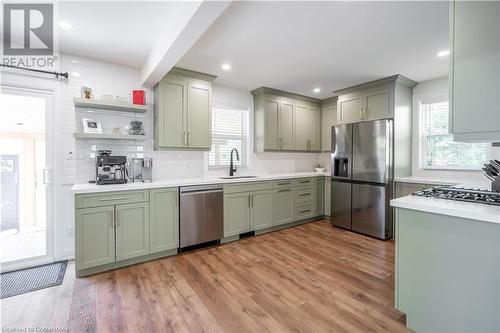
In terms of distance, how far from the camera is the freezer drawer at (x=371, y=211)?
11.8 ft

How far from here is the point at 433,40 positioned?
2.49 m

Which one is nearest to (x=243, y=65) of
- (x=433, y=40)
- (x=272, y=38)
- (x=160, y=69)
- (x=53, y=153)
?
(x=272, y=38)

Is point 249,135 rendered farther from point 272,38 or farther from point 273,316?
point 273,316

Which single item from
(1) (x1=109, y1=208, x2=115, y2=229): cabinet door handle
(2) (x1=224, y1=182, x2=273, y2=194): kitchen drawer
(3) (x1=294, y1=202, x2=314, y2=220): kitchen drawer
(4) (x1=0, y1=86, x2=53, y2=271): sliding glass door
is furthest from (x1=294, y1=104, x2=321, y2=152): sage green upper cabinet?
(4) (x1=0, y1=86, x2=53, y2=271): sliding glass door

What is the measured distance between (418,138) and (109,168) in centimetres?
462

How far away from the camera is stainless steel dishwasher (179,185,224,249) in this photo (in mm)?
3082

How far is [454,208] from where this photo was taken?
1472mm

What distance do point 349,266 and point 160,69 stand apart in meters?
3.13

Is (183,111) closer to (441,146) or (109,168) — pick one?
(109,168)


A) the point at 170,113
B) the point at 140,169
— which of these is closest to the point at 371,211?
the point at 170,113

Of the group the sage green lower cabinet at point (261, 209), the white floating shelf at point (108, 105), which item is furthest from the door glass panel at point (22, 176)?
the sage green lower cabinet at point (261, 209)

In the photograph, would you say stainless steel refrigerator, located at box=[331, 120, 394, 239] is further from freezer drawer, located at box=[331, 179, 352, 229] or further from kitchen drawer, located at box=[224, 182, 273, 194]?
kitchen drawer, located at box=[224, 182, 273, 194]

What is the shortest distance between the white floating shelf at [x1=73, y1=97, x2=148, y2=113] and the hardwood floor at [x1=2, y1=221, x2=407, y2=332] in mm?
1911

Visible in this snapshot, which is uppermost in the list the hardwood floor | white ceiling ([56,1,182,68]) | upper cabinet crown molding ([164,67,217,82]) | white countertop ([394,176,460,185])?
white ceiling ([56,1,182,68])
